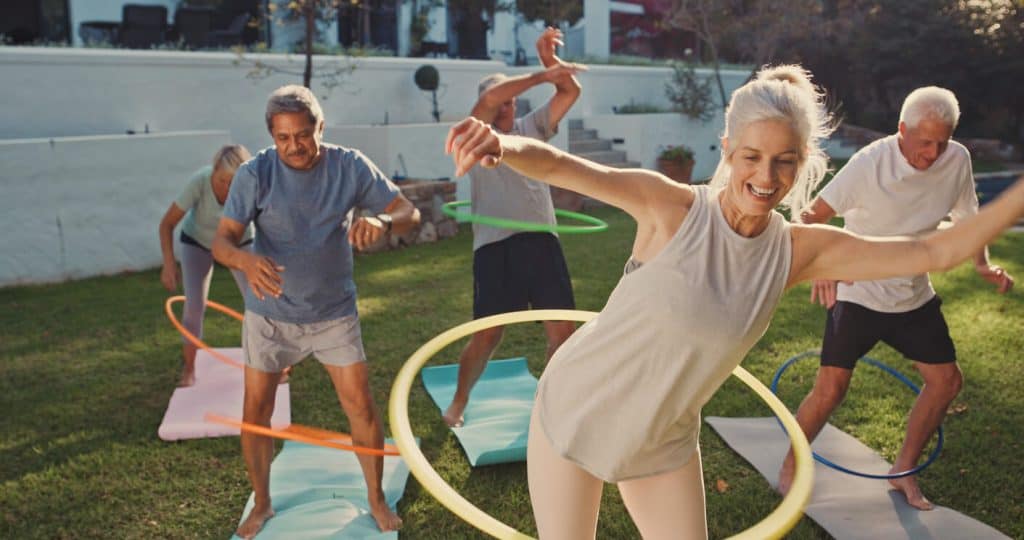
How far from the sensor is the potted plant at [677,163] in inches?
602

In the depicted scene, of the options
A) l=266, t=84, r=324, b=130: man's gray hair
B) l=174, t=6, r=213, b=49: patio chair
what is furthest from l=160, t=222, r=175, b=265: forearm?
l=174, t=6, r=213, b=49: patio chair

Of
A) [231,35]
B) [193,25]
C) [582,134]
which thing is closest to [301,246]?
[193,25]

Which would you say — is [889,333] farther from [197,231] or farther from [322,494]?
[197,231]

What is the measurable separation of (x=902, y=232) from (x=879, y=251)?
1900 mm

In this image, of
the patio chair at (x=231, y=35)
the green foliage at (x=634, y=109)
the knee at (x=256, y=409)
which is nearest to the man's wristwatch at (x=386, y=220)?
the knee at (x=256, y=409)

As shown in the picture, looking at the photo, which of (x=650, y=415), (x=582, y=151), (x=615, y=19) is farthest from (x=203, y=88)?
(x=615, y=19)

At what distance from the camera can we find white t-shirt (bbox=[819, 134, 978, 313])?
12.9ft

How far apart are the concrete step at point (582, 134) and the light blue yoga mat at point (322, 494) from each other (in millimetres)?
11694

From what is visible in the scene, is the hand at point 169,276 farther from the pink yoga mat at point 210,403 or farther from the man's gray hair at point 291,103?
the man's gray hair at point 291,103

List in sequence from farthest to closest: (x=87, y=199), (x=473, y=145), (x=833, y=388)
Result: (x=87, y=199) < (x=833, y=388) < (x=473, y=145)

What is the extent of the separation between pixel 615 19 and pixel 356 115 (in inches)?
546

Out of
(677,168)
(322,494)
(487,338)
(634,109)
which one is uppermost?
(634,109)

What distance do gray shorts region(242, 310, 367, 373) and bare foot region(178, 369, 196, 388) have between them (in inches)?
92.0

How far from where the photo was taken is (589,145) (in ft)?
51.5
